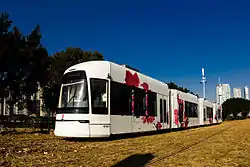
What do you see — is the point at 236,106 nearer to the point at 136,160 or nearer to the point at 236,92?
the point at 236,92

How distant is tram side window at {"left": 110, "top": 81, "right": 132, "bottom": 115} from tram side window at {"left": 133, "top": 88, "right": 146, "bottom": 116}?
78 centimetres

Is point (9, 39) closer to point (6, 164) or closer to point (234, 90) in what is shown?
point (6, 164)

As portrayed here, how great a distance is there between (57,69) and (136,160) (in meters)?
26.0

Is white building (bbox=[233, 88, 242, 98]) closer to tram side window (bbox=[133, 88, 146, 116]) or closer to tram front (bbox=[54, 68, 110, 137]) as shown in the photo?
tram side window (bbox=[133, 88, 146, 116])

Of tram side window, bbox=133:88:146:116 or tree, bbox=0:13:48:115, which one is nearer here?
tram side window, bbox=133:88:146:116

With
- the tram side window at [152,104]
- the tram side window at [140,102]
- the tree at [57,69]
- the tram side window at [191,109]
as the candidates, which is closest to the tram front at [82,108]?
the tram side window at [140,102]

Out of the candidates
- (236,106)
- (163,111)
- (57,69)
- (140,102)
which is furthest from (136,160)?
(236,106)

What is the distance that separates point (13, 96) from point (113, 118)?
1849 cm

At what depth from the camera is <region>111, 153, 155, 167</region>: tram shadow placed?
20.8 ft

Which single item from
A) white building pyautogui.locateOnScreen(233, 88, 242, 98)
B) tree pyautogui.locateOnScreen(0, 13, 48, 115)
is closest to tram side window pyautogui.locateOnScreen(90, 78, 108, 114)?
tree pyautogui.locateOnScreen(0, 13, 48, 115)

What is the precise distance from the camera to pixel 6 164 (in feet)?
20.1

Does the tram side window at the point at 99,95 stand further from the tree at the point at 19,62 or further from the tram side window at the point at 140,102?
the tree at the point at 19,62

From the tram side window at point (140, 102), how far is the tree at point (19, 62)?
1189 cm

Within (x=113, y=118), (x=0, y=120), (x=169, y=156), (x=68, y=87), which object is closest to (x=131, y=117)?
(x=113, y=118)
